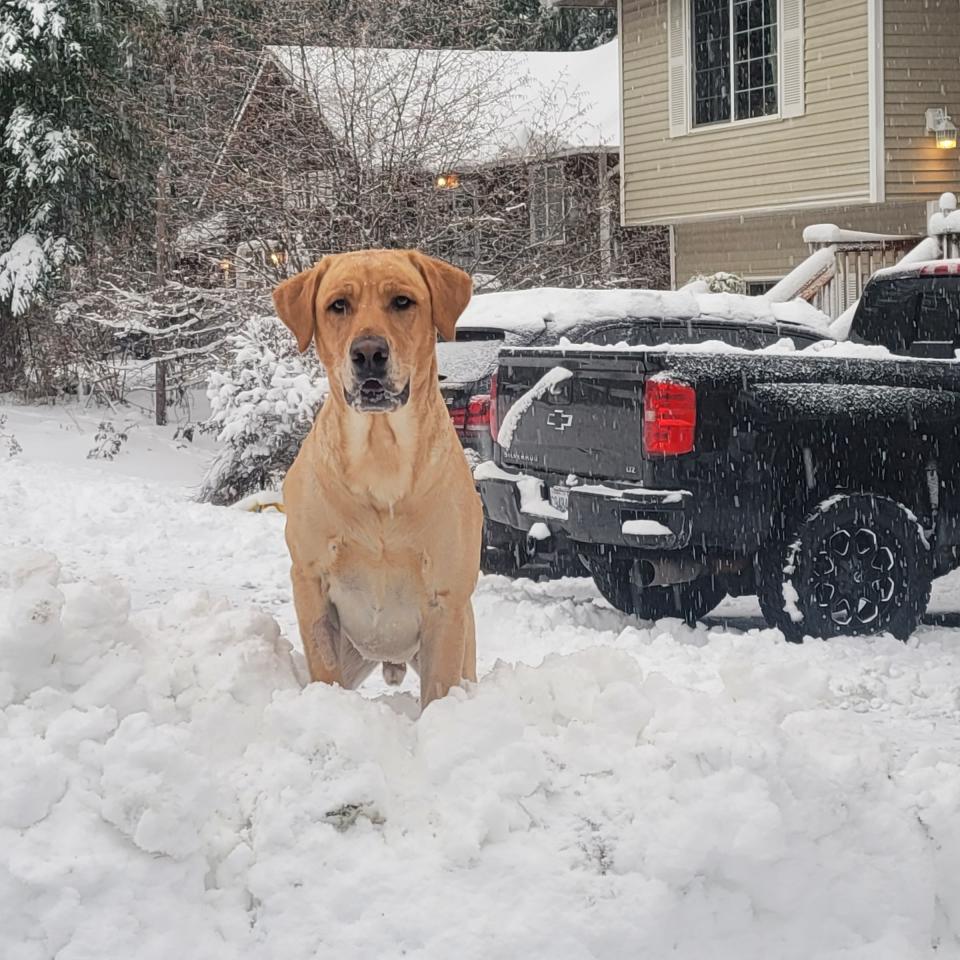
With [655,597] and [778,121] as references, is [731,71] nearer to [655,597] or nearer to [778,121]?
[778,121]

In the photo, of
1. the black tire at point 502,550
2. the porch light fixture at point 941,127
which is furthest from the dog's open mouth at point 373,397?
the porch light fixture at point 941,127

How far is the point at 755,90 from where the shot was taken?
21.2 meters

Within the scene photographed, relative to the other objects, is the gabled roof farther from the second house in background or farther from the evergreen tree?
the evergreen tree

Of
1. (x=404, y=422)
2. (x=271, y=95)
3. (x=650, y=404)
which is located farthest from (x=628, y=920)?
(x=271, y=95)

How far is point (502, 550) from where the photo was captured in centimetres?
889

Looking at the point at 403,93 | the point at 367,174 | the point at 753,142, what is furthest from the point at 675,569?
the point at 753,142

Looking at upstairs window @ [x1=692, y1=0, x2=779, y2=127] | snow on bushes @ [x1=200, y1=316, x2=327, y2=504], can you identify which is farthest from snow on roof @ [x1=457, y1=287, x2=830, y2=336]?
upstairs window @ [x1=692, y1=0, x2=779, y2=127]

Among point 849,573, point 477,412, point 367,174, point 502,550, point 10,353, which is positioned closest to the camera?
point 849,573

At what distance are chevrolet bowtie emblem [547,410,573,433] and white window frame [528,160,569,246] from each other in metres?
11.3

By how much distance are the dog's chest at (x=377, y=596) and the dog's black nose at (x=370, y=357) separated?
490mm

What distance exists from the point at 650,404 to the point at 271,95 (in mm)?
11711

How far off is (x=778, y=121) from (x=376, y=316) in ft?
59.4

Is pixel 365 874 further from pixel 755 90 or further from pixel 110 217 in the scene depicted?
pixel 110 217

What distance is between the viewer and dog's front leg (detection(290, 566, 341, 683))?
4.08m
